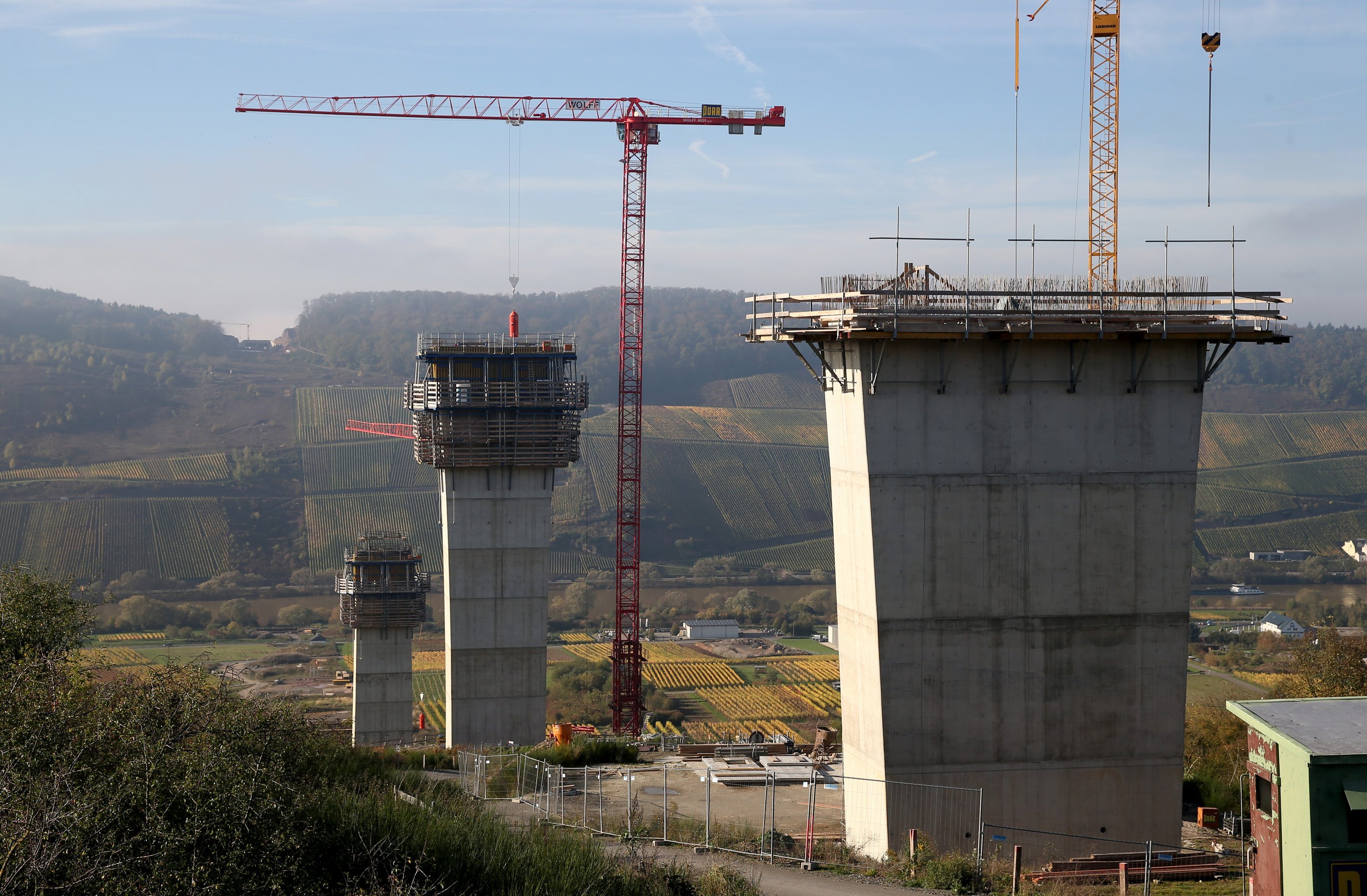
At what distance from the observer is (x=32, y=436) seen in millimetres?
174625

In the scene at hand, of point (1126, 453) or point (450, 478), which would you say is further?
point (450, 478)

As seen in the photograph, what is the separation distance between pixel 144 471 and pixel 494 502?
137 meters

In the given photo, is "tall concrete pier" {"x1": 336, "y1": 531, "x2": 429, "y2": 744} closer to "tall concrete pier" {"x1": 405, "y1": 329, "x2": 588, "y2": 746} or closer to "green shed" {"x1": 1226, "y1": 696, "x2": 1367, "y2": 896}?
"tall concrete pier" {"x1": 405, "y1": 329, "x2": 588, "y2": 746}

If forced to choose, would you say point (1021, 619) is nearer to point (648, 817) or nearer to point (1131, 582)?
point (1131, 582)

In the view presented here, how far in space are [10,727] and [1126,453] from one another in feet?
61.5

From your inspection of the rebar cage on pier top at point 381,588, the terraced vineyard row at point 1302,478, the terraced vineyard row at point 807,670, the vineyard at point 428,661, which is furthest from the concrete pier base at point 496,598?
the terraced vineyard row at point 1302,478

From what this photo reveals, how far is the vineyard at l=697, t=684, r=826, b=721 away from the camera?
267ft

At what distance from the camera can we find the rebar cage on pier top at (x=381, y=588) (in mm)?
48594

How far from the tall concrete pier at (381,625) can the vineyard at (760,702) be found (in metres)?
35.4

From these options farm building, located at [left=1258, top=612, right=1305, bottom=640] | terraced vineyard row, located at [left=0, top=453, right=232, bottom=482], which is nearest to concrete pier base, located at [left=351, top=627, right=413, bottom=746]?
farm building, located at [left=1258, top=612, right=1305, bottom=640]

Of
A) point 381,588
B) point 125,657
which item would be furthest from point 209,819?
point 125,657

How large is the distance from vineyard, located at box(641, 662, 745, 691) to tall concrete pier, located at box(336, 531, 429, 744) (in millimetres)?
41984

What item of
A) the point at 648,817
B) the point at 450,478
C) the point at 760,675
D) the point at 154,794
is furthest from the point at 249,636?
the point at 154,794

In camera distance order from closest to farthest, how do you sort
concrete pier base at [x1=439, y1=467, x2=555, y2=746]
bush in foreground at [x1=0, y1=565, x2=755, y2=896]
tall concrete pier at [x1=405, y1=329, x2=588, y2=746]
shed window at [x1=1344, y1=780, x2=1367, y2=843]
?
shed window at [x1=1344, y1=780, x2=1367, y2=843] → bush in foreground at [x1=0, y1=565, x2=755, y2=896] → tall concrete pier at [x1=405, y1=329, x2=588, y2=746] → concrete pier base at [x1=439, y1=467, x2=555, y2=746]
